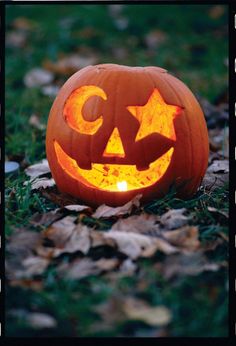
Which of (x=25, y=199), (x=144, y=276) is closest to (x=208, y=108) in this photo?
(x=25, y=199)

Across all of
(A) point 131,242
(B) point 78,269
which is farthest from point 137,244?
(B) point 78,269

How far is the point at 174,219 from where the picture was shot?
2496 mm

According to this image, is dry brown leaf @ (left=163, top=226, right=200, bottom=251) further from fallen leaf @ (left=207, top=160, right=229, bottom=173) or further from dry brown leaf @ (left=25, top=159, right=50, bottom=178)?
dry brown leaf @ (left=25, top=159, right=50, bottom=178)

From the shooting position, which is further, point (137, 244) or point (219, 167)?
point (219, 167)

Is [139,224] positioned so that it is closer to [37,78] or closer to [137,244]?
[137,244]

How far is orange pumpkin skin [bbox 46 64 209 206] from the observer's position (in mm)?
2609

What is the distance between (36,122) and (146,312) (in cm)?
260

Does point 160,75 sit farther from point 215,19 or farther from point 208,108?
point 215,19

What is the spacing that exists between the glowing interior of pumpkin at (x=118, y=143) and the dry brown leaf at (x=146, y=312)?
29.8 inches

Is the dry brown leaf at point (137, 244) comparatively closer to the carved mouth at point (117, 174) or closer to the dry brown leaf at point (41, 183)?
the carved mouth at point (117, 174)

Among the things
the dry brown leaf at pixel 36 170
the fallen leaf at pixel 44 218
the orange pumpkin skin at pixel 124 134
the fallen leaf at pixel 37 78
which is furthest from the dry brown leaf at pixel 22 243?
the fallen leaf at pixel 37 78

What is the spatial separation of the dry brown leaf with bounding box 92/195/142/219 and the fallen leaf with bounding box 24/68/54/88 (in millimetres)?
2817

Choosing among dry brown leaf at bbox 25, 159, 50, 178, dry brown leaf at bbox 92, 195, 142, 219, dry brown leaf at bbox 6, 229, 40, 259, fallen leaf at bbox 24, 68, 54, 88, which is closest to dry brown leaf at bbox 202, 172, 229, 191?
dry brown leaf at bbox 92, 195, 142, 219

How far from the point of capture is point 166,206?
2707 mm
